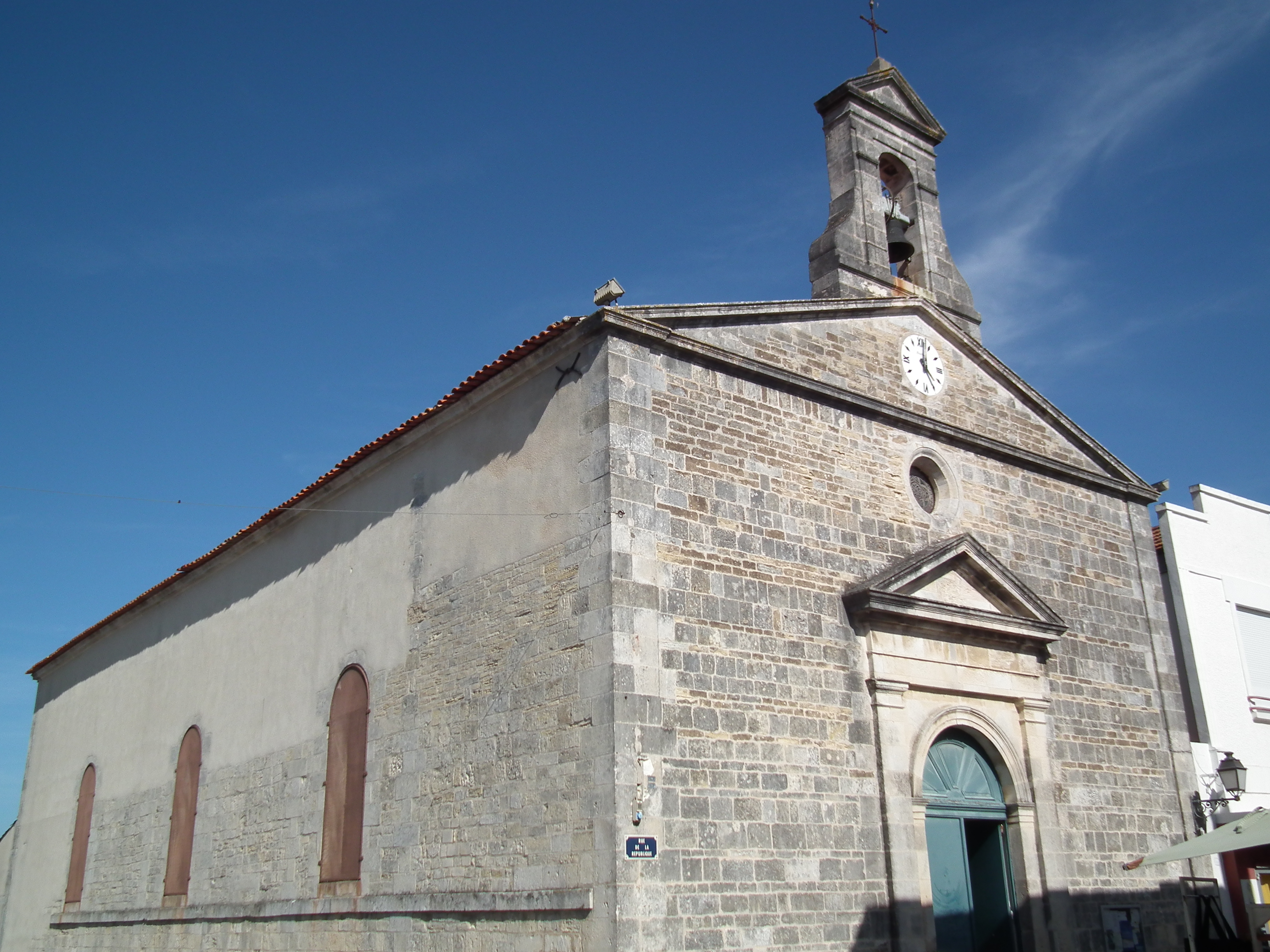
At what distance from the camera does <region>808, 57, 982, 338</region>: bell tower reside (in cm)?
1261

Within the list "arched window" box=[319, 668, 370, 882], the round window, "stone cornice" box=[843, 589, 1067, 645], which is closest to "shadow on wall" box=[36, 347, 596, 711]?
"arched window" box=[319, 668, 370, 882]

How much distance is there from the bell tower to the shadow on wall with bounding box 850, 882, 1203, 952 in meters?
6.15

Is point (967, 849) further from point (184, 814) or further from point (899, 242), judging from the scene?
point (184, 814)

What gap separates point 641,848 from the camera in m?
8.23

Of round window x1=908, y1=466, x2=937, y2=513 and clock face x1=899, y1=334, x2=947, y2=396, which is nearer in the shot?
round window x1=908, y1=466, x2=937, y2=513

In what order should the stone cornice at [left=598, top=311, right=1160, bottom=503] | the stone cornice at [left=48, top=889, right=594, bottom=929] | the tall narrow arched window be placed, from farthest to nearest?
the tall narrow arched window → the stone cornice at [left=598, top=311, right=1160, bottom=503] → the stone cornice at [left=48, top=889, right=594, bottom=929]

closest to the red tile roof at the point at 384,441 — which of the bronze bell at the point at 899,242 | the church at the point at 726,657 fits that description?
the church at the point at 726,657

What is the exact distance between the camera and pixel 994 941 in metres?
10.6

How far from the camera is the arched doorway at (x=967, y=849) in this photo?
10273mm

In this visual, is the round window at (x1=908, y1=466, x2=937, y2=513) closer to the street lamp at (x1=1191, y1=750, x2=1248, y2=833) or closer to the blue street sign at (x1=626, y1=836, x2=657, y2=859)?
the street lamp at (x1=1191, y1=750, x2=1248, y2=833)

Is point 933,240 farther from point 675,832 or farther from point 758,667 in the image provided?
point 675,832

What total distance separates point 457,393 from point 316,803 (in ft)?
15.3

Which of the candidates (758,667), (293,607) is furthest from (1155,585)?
(293,607)

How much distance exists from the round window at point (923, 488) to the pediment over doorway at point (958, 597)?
0.44 metres
